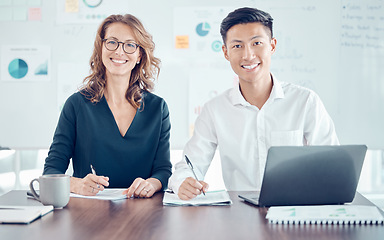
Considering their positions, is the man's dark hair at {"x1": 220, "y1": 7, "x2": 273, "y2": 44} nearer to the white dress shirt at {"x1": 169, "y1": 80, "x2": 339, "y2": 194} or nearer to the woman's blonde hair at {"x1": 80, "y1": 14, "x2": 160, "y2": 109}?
the white dress shirt at {"x1": 169, "y1": 80, "x2": 339, "y2": 194}

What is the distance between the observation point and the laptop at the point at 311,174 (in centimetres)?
119

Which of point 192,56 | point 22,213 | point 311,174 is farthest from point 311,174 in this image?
point 192,56

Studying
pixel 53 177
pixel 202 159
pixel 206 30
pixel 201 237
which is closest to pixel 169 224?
pixel 201 237

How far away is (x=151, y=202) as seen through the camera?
4.64 feet

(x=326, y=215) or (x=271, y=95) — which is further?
(x=271, y=95)

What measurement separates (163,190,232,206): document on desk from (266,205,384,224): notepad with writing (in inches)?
7.9

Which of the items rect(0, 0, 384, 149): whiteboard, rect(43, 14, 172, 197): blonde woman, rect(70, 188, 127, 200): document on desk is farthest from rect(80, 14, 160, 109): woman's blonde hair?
rect(0, 0, 384, 149): whiteboard

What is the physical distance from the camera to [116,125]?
75.7 inches

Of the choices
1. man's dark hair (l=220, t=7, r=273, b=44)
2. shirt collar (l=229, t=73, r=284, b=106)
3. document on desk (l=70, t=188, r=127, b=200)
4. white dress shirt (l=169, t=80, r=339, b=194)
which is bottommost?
document on desk (l=70, t=188, r=127, b=200)

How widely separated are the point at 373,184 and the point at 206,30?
152 centimetres

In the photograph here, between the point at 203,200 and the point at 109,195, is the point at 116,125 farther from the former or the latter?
the point at 203,200

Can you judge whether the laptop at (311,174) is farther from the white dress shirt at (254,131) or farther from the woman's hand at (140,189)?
the white dress shirt at (254,131)

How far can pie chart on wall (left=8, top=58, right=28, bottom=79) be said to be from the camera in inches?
117

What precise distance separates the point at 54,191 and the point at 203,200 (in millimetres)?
446
